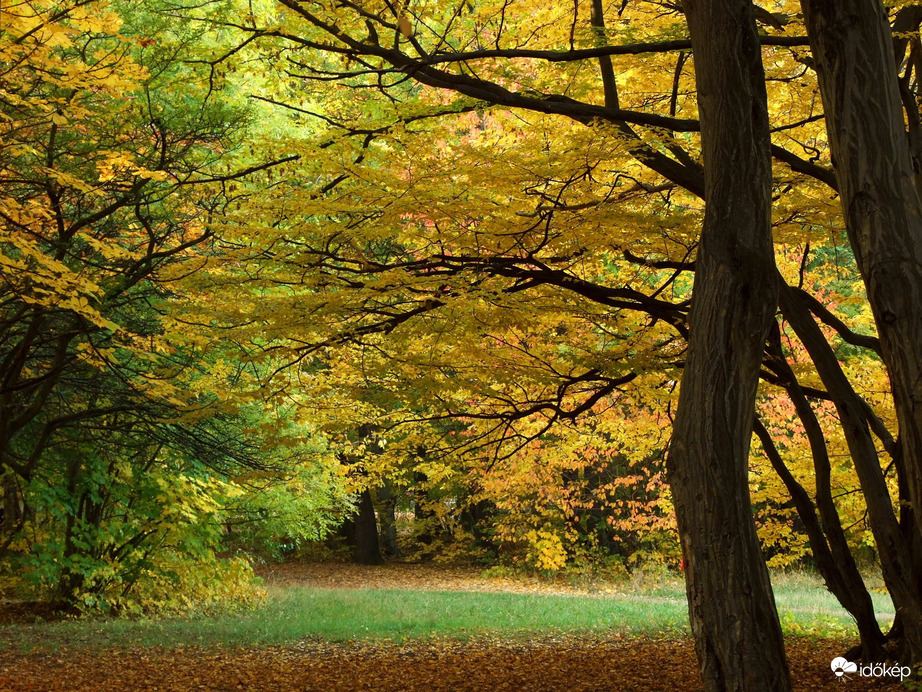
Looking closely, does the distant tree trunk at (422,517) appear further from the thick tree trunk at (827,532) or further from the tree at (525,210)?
the thick tree trunk at (827,532)

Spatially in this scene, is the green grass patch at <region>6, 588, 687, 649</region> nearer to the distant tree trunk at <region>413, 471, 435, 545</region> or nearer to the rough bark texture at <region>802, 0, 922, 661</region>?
the rough bark texture at <region>802, 0, 922, 661</region>

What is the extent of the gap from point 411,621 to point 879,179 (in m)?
9.78

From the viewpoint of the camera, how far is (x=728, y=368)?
12.6ft

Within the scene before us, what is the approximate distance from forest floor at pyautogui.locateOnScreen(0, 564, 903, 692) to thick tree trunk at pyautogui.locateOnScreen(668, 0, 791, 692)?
309cm

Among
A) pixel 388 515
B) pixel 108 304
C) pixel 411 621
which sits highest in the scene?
pixel 108 304

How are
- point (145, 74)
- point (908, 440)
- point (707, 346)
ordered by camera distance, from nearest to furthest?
point (908, 440) → point (707, 346) → point (145, 74)

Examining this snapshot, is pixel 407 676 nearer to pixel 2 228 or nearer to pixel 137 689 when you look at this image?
pixel 137 689

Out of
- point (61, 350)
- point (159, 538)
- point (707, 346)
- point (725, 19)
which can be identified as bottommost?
point (159, 538)

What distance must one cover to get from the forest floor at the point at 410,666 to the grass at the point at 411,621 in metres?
0.48

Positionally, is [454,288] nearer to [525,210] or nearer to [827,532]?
[525,210]

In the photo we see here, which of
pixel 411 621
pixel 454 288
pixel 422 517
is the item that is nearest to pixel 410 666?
pixel 411 621

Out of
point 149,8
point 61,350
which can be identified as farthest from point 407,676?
point 149,8

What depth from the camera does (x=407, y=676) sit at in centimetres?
785

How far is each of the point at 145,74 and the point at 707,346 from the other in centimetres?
419
